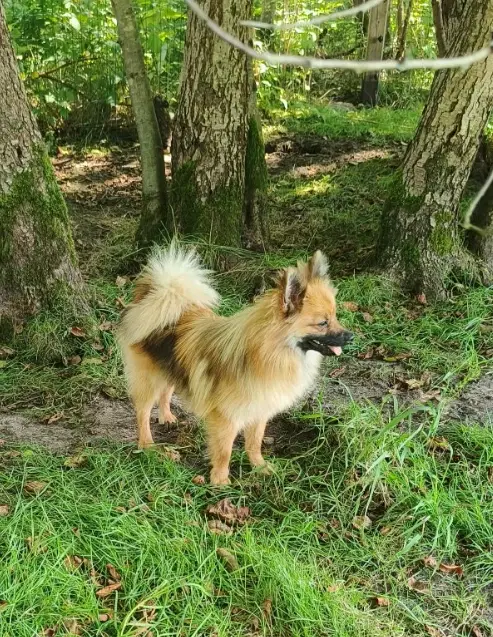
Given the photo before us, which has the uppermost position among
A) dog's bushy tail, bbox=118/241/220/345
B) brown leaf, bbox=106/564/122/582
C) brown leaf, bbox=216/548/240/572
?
dog's bushy tail, bbox=118/241/220/345

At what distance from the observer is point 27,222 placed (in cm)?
391

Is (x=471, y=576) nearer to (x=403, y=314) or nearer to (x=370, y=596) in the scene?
(x=370, y=596)

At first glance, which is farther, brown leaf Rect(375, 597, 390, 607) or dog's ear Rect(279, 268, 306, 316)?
dog's ear Rect(279, 268, 306, 316)

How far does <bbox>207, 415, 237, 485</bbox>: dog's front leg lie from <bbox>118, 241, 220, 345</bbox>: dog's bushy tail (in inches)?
22.2

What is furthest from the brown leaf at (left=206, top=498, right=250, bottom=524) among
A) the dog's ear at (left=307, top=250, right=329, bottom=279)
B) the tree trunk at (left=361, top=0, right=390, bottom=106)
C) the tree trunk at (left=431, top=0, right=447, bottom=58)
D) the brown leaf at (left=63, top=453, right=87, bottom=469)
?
the tree trunk at (left=361, top=0, right=390, bottom=106)

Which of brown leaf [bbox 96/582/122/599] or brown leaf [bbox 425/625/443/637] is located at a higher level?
brown leaf [bbox 96/582/122/599]

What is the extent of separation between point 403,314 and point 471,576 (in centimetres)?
221

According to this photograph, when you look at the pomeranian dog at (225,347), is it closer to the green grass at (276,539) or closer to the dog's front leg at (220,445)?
the dog's front leg at (220,445)

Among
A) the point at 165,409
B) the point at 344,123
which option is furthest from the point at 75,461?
the point at 344,123

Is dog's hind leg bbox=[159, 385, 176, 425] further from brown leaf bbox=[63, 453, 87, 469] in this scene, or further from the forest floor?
brown leaf bbox=[63, 453, 87, 469]

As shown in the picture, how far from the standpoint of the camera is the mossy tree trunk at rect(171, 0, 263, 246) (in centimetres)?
445

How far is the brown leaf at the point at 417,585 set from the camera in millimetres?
2678

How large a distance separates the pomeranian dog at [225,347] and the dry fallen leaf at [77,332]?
0.82 metres

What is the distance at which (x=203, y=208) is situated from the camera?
4883 millimetres
